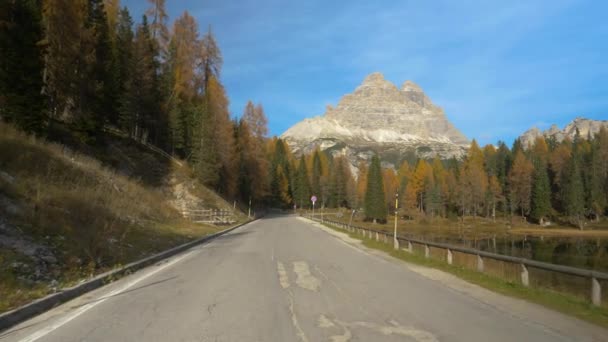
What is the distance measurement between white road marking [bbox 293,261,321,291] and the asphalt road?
1.0 inches

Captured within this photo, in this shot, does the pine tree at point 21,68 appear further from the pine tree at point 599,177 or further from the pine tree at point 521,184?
the pine tree at point 599,177

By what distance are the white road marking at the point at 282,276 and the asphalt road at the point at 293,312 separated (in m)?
0.03

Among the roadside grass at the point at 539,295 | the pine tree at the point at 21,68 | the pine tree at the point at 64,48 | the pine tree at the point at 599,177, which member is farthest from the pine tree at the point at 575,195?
the pine tree at the point at 21,68

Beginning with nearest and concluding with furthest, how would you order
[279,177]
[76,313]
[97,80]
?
[76,313]
[97,80]
[279,177]

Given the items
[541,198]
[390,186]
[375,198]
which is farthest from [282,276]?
[390,186]

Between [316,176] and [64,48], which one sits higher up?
[64,48]

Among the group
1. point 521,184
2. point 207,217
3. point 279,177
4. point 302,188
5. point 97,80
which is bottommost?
point 207,217

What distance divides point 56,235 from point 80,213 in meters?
2.65

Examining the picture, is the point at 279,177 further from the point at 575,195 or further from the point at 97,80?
the point at 97,80

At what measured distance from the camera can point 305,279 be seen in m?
9.54

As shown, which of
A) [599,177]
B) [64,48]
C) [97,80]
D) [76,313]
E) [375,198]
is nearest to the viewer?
[76,313]

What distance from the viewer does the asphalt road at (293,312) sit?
5.26m

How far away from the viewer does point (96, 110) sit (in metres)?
29.3

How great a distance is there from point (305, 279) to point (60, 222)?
7.66 m
